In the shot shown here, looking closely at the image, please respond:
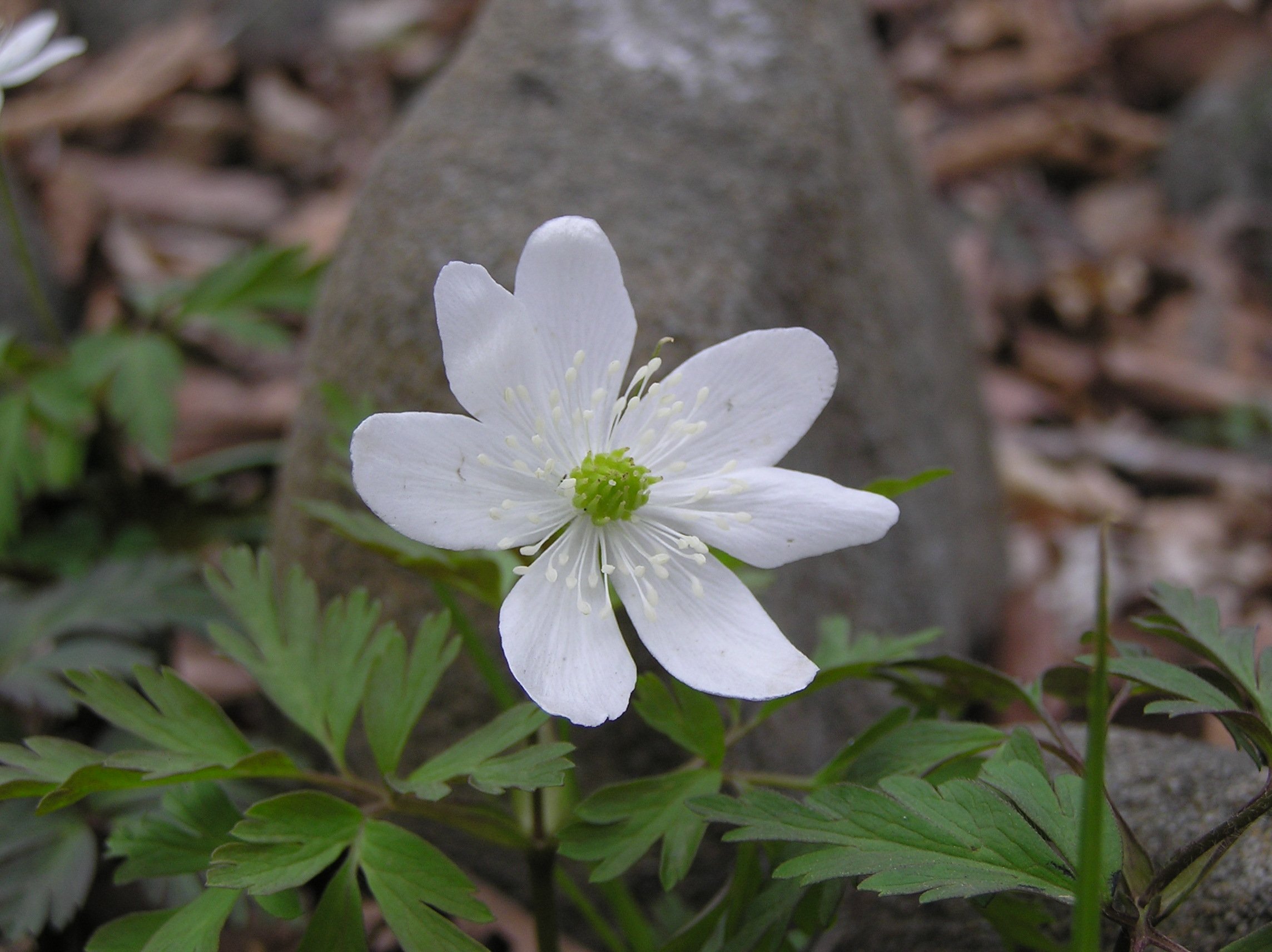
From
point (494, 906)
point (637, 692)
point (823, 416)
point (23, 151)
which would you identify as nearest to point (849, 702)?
point (823, 416)

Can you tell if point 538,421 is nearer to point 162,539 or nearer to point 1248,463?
point 162,539

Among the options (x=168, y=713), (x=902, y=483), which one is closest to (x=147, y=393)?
(x=168, y=713)

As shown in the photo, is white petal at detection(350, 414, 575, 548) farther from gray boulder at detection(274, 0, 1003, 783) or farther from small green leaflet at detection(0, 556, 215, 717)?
small green leaflet at detection(0, 556, 215, 717)


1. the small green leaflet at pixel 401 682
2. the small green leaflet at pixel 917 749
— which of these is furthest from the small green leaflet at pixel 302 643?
the small green leaflet at pixel 917 749

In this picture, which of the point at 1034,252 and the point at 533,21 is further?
the point at 1034,252

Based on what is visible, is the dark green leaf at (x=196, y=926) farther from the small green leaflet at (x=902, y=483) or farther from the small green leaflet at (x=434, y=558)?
the small green leaflet at (x=902, y=483)

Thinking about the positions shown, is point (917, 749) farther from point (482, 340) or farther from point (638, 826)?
point (482, 340)

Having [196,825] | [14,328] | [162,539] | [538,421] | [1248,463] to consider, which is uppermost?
[538,421]
